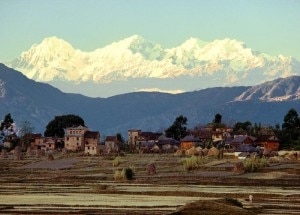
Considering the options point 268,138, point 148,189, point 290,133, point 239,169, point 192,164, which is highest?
point 290,133

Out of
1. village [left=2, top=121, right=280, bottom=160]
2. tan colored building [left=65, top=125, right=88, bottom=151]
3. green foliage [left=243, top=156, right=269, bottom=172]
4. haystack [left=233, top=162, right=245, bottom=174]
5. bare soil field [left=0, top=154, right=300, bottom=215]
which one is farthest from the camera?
tan colored building [left=65, top=125, right=88, bottom=151]

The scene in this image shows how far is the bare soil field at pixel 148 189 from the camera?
174 ft

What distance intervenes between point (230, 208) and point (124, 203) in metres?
14.7

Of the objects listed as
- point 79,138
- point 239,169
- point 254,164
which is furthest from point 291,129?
point 239,169

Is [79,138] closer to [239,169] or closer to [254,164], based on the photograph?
[254,164]

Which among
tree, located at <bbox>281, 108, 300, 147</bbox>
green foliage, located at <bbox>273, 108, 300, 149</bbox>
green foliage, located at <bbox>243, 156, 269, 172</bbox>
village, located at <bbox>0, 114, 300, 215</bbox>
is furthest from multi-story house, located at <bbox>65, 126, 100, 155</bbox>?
green foliage, located at <bbox>243, 156, 269, 172</bbox>

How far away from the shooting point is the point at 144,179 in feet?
297

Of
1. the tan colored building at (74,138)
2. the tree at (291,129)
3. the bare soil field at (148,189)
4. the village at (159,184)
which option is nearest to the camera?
the bare soil field at (148,189)

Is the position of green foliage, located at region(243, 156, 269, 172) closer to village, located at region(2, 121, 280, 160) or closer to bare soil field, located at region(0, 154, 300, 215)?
bare soil field, located at region(0, 154, 300, 215)

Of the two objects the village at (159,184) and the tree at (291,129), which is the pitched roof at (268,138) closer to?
the village at (159,184)

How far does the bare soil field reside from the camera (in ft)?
174

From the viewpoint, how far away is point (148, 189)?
246 ft

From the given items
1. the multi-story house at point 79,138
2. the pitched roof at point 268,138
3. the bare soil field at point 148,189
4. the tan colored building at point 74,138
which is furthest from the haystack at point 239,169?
the tan colored building at point 74,138

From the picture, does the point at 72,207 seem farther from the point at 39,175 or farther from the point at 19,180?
the point at 39,175
